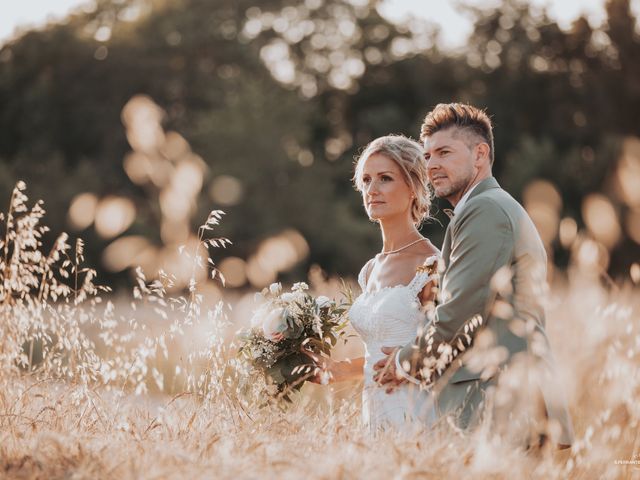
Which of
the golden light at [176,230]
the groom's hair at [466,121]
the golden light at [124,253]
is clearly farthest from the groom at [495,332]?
the golden light at [124,253]

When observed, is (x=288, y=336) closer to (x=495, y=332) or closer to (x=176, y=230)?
(x=495, y=332)

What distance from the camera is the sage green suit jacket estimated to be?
11.1ft

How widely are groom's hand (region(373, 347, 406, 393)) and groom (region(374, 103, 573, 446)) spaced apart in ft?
0.72

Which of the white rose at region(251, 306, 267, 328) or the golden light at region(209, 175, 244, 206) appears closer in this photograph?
the white rose at region(251, 306, 267, 328)

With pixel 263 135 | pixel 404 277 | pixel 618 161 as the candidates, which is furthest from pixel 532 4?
pixel 404 277

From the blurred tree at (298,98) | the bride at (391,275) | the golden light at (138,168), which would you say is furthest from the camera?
the blurred tree at (298,98)

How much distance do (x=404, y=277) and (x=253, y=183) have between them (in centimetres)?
2284

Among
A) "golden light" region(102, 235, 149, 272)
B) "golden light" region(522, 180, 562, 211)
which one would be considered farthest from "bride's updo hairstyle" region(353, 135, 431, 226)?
"golden light" region(522, 180, 562, 211)

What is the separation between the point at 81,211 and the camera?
21.1 m

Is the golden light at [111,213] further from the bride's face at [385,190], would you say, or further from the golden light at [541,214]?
the bride's face at [385,190]

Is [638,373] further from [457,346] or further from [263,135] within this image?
[263,135]

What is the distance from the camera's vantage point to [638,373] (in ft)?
11.8

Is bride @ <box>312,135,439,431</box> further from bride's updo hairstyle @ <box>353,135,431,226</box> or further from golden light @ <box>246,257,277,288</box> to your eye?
golden light @ <box>246,257,277,288</box>

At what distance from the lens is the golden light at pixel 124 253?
23.8 meters
